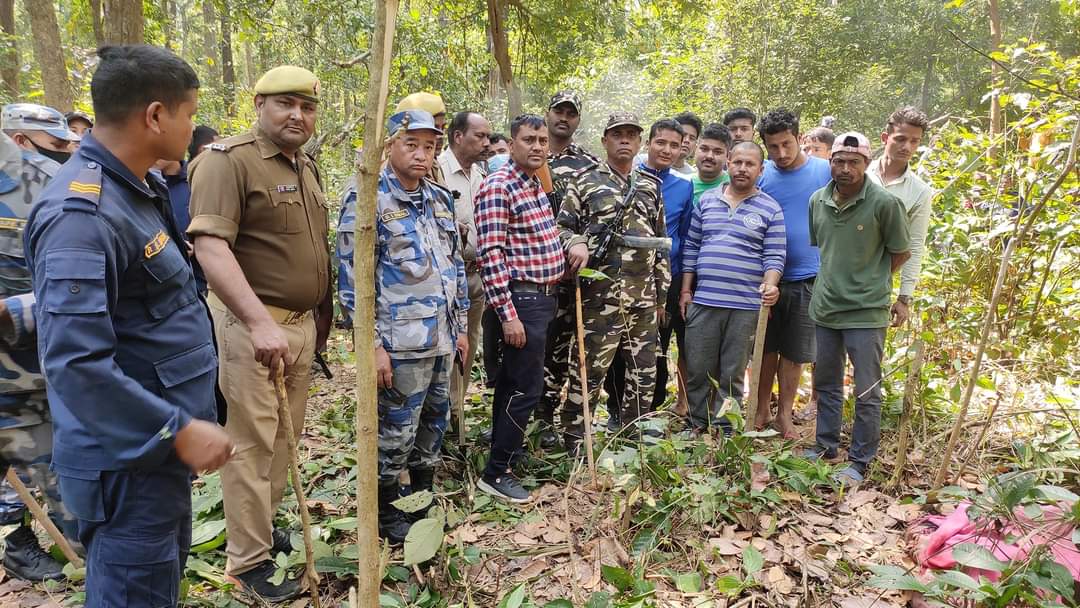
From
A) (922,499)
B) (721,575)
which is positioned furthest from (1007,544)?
(721,575)

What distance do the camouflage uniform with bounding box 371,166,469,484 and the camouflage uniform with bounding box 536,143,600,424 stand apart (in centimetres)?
93

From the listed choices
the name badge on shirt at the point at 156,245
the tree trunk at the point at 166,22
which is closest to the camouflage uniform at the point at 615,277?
the name badge on shirt at the point at 156,245

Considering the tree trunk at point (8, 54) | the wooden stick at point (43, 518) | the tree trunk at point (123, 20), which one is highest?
the tree trunk at point (8, 54)

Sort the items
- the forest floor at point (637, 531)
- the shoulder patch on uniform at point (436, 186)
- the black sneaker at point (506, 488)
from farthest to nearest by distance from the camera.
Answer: the black sneaker at point (506, 488), the shoulder patch on uniform at point (436, 186), the forest floor at point (637, 531)

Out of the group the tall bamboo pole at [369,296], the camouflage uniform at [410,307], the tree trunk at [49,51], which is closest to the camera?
the tall bamboo pole at [369,296]

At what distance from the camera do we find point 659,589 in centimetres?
261

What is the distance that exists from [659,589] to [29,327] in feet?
8.31

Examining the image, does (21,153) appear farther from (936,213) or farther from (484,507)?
(936,213)

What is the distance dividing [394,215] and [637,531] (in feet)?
6.09

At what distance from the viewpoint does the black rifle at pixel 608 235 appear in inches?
150

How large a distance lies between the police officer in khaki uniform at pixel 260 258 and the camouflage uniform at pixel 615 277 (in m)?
1.62

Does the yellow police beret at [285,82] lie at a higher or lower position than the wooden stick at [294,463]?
higher

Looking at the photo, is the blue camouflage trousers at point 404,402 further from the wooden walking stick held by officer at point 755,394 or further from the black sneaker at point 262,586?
the wooden walking stick held by officer at point 755,394

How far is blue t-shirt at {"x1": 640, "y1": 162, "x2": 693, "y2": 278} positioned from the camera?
14.5 ft
